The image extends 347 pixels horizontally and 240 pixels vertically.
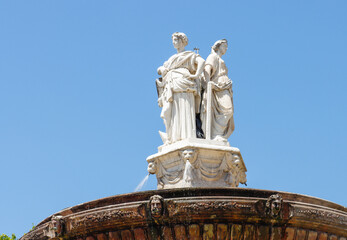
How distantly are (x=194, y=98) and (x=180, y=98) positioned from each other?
0.47 metres

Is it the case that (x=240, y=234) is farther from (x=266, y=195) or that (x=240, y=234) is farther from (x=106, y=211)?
(x=106, y=211)

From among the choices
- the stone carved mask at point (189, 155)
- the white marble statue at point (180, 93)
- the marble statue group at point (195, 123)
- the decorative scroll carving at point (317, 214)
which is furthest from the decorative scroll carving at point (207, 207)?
the white marble statue at point (180, 93)

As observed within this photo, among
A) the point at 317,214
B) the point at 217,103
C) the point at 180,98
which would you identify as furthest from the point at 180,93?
the point at 317,214

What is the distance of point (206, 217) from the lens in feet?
49.0

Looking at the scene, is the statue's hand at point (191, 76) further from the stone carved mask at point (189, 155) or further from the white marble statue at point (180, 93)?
the stone carved mask at point (189, 155)

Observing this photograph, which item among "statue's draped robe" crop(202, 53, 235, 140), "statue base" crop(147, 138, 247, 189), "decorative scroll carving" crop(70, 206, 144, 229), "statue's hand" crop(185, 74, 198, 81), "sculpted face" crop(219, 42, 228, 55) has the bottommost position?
"decorative scroll carving" crop(70, 206, 144, 229)

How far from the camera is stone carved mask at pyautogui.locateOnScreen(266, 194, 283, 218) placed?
14977 millimetres

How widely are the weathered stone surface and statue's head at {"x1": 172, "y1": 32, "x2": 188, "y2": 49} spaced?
7695mm

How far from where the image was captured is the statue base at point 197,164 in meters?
19.9

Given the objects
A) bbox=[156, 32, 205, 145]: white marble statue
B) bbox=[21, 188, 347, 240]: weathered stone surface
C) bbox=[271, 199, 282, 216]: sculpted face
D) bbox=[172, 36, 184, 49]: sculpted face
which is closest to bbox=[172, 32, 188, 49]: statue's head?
bbox=[172, 36, 184, 49]: sculpted face

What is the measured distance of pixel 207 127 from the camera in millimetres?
20781

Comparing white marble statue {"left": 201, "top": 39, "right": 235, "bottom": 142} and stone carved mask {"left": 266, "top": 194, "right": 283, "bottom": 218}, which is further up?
white marble statue {"left": 201, "top": 39, "right": 235, "bottom": 142}

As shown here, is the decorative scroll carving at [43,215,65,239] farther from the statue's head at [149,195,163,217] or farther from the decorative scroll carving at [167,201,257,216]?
the decorative scroll carving at [167,201,257,216]

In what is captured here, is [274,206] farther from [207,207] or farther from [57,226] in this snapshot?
[57,226]
